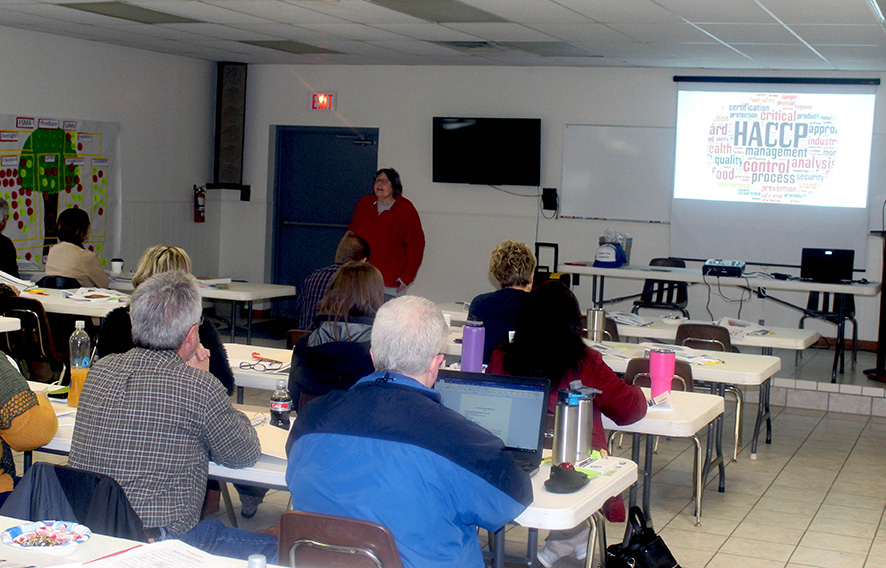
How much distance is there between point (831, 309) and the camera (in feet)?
27.8

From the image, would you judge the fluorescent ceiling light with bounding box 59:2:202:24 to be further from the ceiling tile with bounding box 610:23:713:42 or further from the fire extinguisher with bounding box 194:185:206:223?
the ceiling tile with bounding box 610:23:713:42

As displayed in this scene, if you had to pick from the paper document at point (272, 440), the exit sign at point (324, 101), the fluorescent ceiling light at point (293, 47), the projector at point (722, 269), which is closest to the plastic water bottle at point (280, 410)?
the paper document at point (272, 440)

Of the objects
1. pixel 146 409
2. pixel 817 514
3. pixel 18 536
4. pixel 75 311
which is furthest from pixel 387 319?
pixel 75 311

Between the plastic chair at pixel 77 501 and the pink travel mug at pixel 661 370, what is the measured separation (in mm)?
2345

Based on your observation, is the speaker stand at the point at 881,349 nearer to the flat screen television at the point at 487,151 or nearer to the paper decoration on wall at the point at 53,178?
the flat screen television at the point at 487,151

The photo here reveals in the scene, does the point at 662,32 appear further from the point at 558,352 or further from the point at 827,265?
the point at 558,352

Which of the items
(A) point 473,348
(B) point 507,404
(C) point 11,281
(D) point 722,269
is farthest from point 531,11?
(B) point 507,404

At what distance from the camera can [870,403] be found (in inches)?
280

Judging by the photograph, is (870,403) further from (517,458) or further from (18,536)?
(18,536)

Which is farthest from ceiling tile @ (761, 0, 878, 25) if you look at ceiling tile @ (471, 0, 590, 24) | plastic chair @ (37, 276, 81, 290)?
plastic chair @ (37, 276, 81, 290)

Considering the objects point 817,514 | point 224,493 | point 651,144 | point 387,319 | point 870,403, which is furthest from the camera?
point 651,144

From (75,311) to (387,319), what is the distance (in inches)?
162

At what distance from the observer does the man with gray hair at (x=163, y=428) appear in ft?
8.32

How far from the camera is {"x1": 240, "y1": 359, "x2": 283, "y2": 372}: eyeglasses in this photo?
4.35 meters
